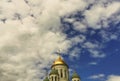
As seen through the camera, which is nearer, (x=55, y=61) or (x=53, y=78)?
(x=53, y=78)

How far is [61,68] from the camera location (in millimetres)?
66000

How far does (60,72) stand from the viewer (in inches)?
2559

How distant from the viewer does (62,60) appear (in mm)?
68500

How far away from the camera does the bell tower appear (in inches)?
2552

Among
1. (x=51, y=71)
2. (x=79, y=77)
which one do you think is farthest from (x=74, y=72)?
(x=51, y=71)

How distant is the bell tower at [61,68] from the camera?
213 feet

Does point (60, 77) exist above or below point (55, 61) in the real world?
below

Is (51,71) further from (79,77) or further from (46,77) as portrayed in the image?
(79,77)

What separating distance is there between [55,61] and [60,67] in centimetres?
257

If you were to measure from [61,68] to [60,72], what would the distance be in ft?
4.39

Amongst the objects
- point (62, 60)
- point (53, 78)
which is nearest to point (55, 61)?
point (62, 60)

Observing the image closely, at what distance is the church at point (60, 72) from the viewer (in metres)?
62.6

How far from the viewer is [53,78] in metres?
62.2

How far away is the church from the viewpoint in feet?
205
